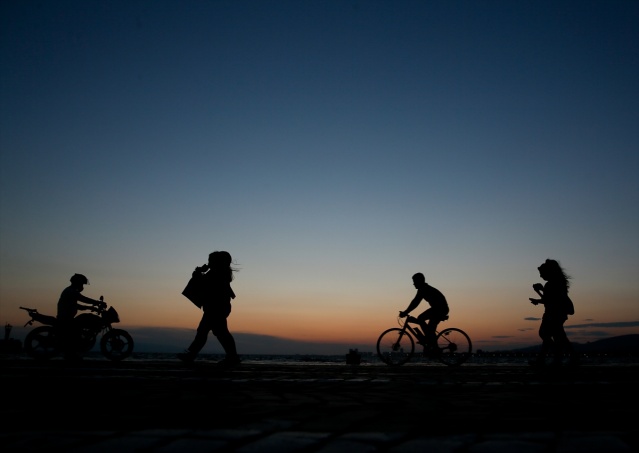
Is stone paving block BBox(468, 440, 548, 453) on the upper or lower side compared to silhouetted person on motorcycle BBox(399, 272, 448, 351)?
lower

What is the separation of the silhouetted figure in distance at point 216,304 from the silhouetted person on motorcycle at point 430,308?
4808 mm

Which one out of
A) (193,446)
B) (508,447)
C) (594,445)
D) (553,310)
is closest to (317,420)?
(193,446)

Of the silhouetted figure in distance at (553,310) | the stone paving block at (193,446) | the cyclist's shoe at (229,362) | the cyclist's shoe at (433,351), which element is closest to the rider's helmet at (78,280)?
the cyclist's shoe at (229,362)

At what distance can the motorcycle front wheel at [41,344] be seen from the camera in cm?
1308

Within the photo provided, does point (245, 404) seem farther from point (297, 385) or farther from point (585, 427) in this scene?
point (585, 427)

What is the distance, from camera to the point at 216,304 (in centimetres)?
A: 1079

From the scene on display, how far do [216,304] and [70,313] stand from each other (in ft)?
15.1

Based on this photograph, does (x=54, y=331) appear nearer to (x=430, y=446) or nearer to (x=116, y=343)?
(x=116, y=343)

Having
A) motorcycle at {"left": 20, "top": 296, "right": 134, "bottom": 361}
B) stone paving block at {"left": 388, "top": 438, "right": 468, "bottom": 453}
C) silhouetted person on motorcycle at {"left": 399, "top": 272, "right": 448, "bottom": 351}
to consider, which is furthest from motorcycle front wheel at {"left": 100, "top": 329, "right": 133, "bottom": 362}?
stone paving block at {"left": 388, "top": 438, "right": 468, "bottom": 453}

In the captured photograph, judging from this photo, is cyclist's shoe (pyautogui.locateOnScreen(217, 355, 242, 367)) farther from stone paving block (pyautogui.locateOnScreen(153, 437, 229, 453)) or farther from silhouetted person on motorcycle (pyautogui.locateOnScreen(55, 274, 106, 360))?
stone paving block (pyautogui.locateOnScreen(153, 437, 229, 453))

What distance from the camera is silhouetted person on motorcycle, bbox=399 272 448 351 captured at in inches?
→ 513

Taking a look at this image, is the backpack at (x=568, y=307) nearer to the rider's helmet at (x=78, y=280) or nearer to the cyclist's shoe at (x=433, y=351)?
the cyclist's shoe at (x=433, y=351)

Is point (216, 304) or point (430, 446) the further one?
point (216, 304)

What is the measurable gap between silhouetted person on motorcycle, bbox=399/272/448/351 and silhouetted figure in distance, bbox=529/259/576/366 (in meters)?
2.20
